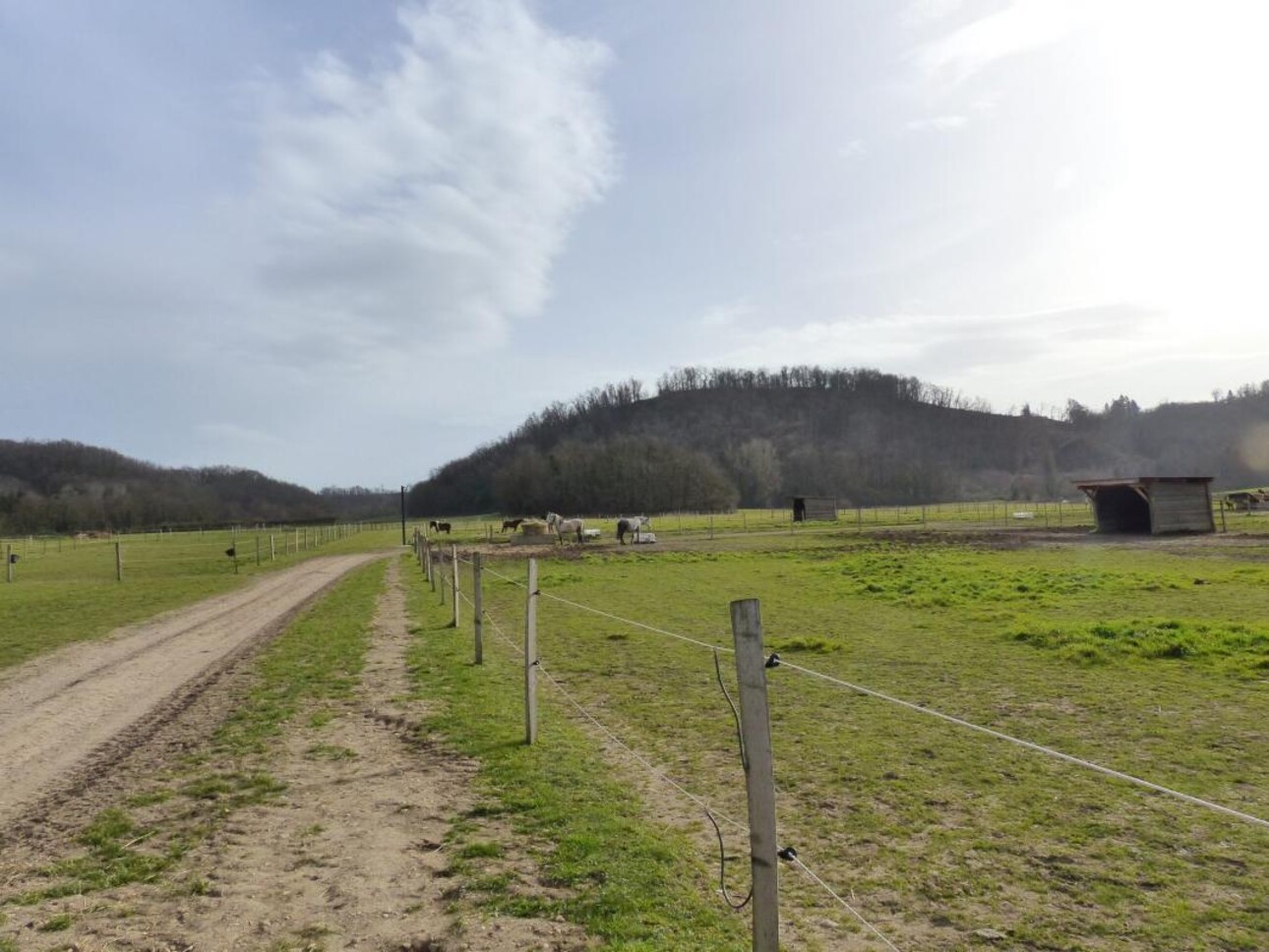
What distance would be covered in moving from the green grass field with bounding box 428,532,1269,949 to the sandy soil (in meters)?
1.62

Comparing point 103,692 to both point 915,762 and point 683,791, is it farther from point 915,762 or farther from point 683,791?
point 915,762

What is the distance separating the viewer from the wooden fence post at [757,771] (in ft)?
10.8

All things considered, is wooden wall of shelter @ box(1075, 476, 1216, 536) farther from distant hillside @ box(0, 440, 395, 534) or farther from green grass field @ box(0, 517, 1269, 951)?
distant hillside @ box(0, 440, 395, 534)

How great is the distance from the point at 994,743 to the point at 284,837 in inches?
254

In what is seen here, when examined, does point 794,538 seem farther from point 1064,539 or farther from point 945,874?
point 945,874

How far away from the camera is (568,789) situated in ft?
20.6

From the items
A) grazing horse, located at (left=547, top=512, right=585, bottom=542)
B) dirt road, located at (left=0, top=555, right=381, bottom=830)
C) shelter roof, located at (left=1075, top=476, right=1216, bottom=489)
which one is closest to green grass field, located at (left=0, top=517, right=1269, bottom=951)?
dirt road, located at (left=0, top=555, right=381, bottom=830)

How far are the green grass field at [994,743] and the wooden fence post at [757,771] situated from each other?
1333 millimetres

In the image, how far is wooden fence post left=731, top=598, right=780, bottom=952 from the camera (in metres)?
3.29

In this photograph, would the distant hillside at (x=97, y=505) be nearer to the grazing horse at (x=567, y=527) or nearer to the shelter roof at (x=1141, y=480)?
the grazing horse at (x=567, y=527)

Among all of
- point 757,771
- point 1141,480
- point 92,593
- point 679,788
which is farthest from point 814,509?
point 757,771

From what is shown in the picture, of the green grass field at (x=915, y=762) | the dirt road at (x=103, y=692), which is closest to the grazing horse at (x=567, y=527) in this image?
the dirt road at (x=103, y=692)

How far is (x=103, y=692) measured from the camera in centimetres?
1052

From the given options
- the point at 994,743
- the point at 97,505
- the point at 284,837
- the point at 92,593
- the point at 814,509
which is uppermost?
the point at 97,505
